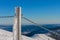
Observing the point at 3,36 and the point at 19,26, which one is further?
the point at 3,36

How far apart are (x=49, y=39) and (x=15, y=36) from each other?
3.12 ft

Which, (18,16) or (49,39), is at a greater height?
(18,16)

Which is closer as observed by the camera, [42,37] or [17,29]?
[17,29]

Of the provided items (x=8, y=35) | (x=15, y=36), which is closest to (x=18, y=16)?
(x=15, y=36)

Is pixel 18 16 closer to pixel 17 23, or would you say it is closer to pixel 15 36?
pixel 17 23

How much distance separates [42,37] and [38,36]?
0.10 metres

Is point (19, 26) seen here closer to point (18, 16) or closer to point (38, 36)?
point (18, 16)

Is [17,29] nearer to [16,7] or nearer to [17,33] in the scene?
[17,33]

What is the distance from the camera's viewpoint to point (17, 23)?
3.64 meters

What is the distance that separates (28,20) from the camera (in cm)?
382

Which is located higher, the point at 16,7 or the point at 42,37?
the point at 16,7

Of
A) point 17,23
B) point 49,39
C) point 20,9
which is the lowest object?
point 49,39

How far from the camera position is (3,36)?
429 cm

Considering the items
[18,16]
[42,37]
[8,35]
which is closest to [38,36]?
[42,37]
